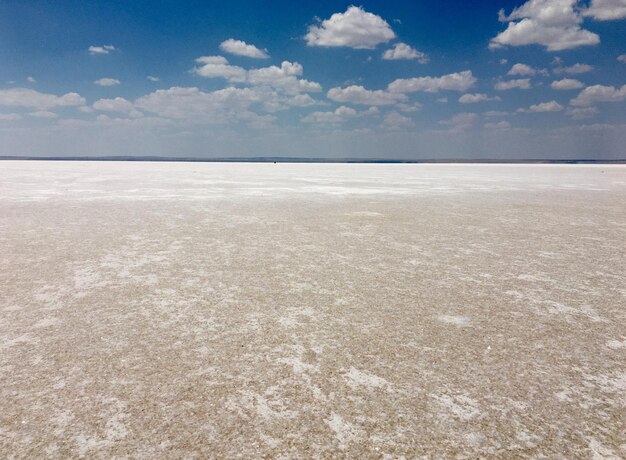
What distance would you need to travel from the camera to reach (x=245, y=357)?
3.31 meters

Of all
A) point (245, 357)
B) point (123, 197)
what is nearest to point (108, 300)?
point (245, 357)

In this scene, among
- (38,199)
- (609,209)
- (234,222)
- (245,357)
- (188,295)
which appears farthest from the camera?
(38,199)

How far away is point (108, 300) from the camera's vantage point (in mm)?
4590

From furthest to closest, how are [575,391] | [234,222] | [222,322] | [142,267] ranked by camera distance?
[234,222], [142,267], [222,322], [575,391]

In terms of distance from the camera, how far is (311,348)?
3484mm

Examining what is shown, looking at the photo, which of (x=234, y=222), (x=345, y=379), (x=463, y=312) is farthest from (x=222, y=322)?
(x=234, y=222)

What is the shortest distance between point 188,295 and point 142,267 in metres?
1.53

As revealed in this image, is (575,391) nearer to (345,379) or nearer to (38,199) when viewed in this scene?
(345,379)

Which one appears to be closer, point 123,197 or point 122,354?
point 122,354

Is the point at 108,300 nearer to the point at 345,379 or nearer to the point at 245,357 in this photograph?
the point at 245,357

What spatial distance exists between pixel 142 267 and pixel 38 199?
37.0ft

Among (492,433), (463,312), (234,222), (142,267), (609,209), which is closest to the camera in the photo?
(492,433)

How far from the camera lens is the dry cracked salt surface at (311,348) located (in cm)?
238

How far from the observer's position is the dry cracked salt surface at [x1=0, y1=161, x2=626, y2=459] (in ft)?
7.80
